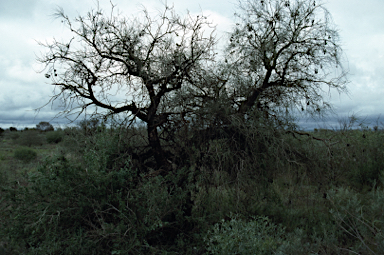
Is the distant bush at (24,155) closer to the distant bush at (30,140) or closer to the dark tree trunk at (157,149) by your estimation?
the distant bush at (30,140)

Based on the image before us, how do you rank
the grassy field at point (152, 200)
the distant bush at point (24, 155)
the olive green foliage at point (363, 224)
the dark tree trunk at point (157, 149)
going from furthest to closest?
the distant bush at point (24, 155) → the dark tree trunk at point (157, 149) → the grassy field at point (152, 200) → the olive green foliage at point (363, 224)

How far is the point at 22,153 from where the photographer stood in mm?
16203

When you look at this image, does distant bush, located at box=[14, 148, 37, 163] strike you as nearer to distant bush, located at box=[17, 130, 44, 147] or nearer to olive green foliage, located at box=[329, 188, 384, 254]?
distant bush, located at box=[17, 130, 44, 147]

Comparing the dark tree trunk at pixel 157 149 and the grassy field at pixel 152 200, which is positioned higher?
the dark tree trunk at pixel 157 149

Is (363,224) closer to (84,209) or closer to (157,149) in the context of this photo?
(157,149)

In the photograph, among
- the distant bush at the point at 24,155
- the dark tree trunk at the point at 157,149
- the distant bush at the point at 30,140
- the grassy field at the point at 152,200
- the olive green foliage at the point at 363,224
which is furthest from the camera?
the distant bush at the point at 30,140

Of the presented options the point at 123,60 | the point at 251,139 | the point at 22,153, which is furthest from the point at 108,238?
the point at 22,153

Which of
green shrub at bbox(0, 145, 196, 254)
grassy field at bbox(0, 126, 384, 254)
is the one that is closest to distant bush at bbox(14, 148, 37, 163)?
grassy field at bbox(0, 126, 384, 254)

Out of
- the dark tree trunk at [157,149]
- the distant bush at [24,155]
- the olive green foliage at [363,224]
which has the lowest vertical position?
the olive green foliage at [363,224]

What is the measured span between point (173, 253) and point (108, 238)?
119 cm

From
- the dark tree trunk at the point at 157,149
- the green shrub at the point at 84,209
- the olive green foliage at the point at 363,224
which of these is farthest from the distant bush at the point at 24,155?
the olive green foliage at the point at 363,224

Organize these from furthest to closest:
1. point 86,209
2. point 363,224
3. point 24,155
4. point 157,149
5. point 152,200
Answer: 1. point 24,155
2. point 157,149
3. point 363,224
4. point 86,209
5. point 152,200

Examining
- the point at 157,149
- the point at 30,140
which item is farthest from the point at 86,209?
the point at 30,140

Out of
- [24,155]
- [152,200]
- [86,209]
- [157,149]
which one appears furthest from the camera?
[24,155]
